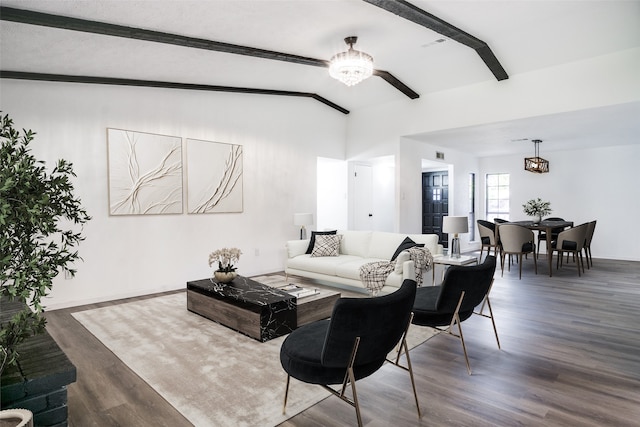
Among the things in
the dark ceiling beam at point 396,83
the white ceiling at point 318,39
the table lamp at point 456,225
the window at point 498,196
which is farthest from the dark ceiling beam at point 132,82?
the window at point 498,196

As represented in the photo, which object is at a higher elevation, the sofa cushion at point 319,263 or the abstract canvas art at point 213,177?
the abstract canvas art at point 213,177

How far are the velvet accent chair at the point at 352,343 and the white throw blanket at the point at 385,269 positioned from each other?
96.2 inches

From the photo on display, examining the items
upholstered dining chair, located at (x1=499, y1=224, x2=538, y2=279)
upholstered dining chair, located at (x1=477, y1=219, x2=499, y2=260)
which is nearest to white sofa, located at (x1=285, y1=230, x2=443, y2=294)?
upholstered dining chair, located at (x1=499, y1=224, x2=538, y2=279)

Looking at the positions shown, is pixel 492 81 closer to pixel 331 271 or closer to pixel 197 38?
pixel 331 271

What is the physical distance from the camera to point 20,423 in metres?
1.39

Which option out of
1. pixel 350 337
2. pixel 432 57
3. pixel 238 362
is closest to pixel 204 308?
pixel 238 362

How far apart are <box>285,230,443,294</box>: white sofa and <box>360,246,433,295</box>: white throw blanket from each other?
0.08 metres

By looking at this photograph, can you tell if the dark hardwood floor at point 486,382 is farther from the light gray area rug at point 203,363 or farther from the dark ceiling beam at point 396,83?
the dark ceiling beam at point 396,83

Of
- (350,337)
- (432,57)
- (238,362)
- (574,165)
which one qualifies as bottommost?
(238,362)

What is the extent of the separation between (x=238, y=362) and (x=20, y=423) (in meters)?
1.71

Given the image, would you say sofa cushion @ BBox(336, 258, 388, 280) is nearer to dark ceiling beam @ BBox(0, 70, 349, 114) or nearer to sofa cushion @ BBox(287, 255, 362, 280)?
sofa cushion @ BBox(287, 255, 362, 280)

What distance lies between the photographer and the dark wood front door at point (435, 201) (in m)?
9.54

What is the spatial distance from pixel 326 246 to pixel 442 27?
3283mm

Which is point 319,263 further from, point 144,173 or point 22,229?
point 22,229
